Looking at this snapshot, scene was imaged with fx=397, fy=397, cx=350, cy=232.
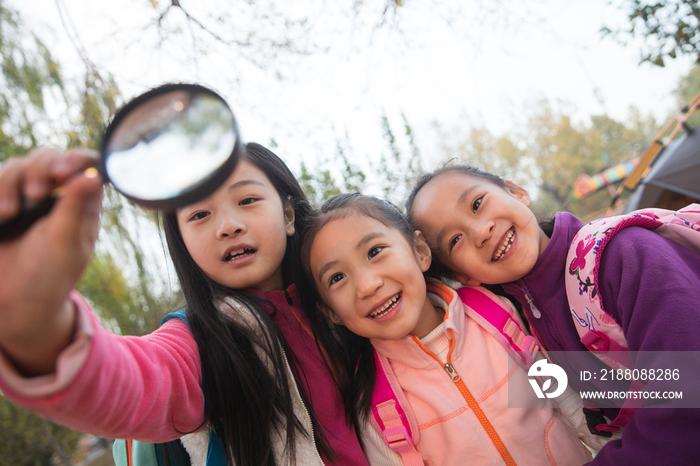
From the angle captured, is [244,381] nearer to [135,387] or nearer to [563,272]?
[135,387]

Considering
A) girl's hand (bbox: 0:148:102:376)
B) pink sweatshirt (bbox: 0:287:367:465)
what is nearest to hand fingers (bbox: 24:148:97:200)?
girl's hand (bbox: 0:148:102:376)

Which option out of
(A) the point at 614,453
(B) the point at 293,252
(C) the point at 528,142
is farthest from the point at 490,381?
(C) the point at 528,142

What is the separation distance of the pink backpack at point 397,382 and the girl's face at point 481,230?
10 centimetres

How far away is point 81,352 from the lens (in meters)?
0.66

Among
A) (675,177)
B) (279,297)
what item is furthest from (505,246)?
(675,177)

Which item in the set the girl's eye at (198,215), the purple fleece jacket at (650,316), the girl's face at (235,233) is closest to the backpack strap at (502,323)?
the purple fleece jacket at (650,316)

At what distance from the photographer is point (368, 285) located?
1405 mm

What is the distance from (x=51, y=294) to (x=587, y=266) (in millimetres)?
1413

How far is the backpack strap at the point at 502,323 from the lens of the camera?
1.49m

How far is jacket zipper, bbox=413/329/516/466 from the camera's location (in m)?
1.35

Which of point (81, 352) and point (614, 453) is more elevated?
point (81, 352)

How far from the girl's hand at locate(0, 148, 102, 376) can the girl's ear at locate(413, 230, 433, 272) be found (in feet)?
4.15

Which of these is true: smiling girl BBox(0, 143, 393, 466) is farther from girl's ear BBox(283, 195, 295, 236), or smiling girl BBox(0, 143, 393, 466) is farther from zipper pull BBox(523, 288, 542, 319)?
zipper pull BBox(523, 288, 542, 319)

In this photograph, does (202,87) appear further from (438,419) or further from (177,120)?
(438,419)
